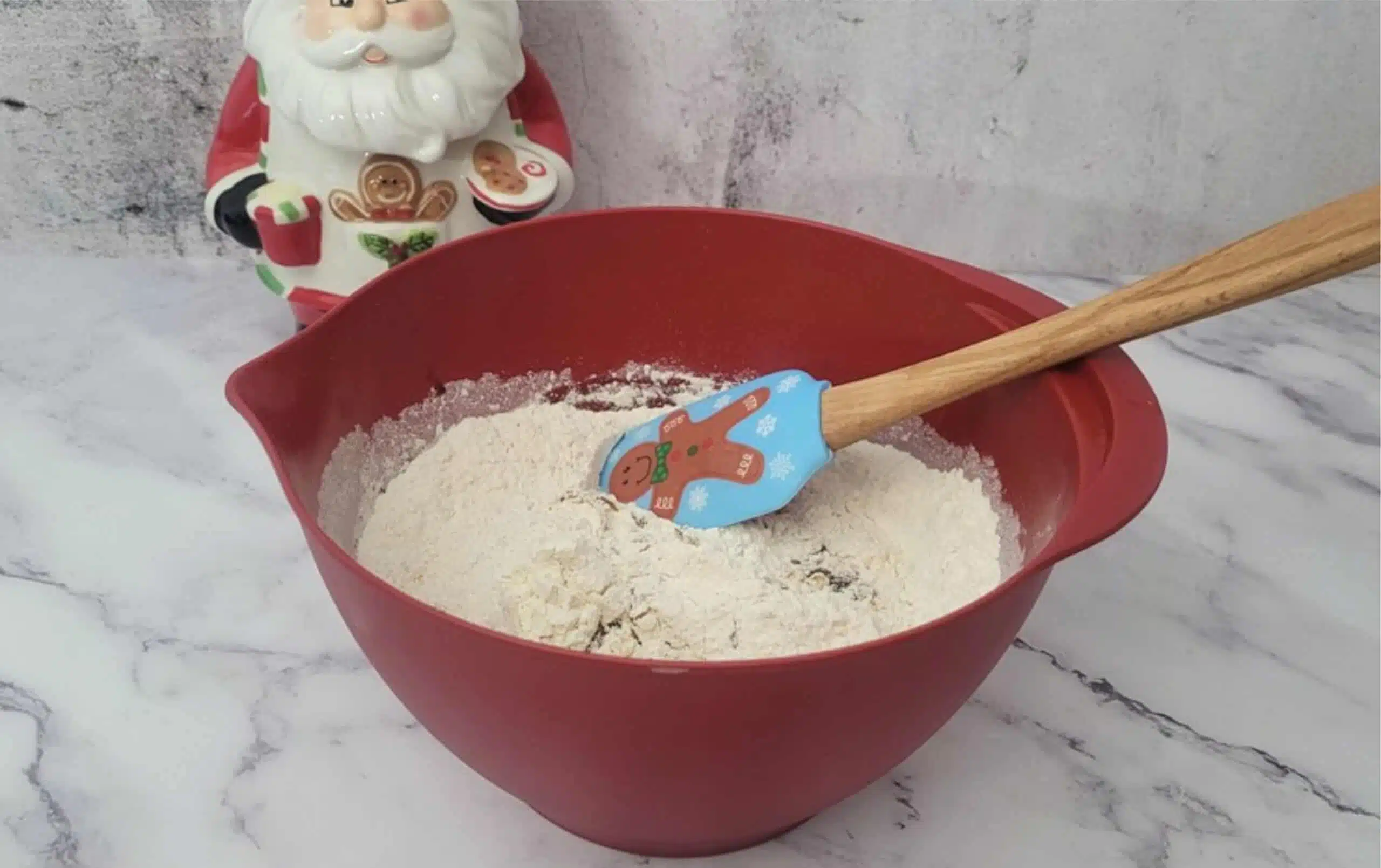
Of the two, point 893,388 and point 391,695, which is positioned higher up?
point 893,388

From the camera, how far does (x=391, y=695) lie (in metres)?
0.67

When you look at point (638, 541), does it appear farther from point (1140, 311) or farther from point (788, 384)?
point (1140, 311)

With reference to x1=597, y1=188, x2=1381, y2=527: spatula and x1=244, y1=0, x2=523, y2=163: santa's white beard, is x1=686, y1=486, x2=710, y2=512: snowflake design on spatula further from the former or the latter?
x1=244, y1=0, x2=523, y2=163: santa's white beard

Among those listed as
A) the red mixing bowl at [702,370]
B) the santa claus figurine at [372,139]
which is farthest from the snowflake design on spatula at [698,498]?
the santa claus figurine at [372,139]

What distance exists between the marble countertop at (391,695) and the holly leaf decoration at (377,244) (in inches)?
7.0

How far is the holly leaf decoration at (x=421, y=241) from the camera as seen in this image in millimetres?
795

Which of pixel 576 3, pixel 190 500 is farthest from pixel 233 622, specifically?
pixel 576 3

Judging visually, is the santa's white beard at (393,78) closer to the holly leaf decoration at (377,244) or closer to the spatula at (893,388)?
the holly leaf decoration at (377,244)

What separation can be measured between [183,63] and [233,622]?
0.45m

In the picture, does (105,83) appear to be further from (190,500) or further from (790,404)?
(790,404)

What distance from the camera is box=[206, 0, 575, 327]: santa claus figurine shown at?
2.39 ft

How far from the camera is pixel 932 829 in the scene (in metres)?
0.62

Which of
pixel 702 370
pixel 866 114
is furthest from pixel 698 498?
pixel 866 114

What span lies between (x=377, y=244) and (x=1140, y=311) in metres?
0.50
